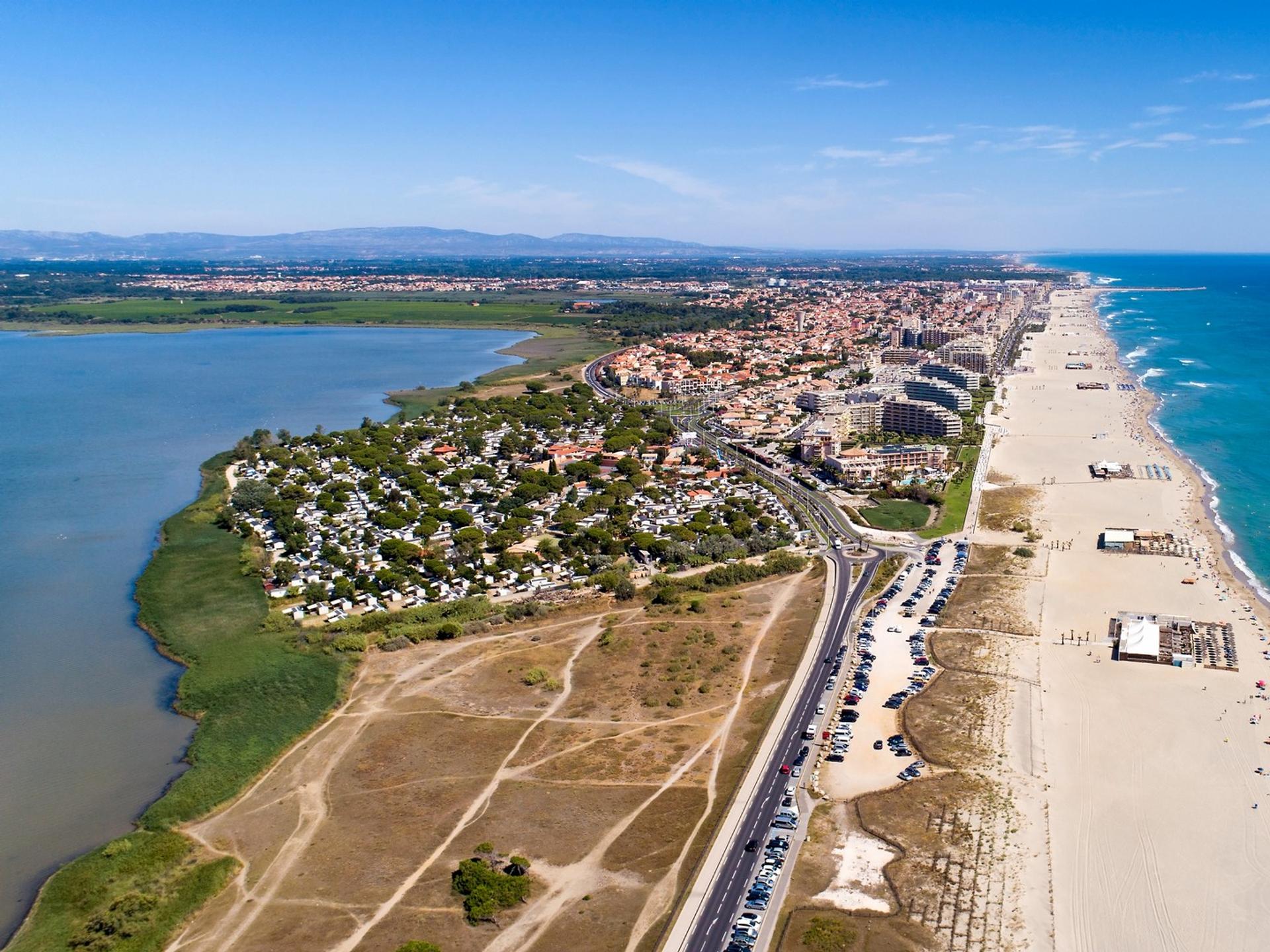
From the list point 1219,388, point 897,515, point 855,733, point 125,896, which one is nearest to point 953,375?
point 1219,388

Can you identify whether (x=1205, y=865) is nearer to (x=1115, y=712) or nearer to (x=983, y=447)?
(x=1115, y=712)

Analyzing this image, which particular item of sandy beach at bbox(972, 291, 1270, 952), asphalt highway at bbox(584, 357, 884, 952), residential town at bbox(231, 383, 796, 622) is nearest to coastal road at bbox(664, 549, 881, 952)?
asphalt highway at bbox(584, 357, 884, 952)

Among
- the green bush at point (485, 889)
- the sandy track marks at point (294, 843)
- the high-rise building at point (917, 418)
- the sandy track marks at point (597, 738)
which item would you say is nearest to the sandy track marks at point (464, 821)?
the sandy track marks at point (597, 738)

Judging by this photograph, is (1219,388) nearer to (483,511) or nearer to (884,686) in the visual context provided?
(483,511)

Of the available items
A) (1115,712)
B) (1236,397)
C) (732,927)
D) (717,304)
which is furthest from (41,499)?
(717,304)

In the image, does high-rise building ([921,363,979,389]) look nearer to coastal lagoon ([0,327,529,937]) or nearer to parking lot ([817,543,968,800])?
coastal lagoon ([0,327,529,937])

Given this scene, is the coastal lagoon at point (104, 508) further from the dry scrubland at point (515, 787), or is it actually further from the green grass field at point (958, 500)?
the green grass field at point (958, 500)
